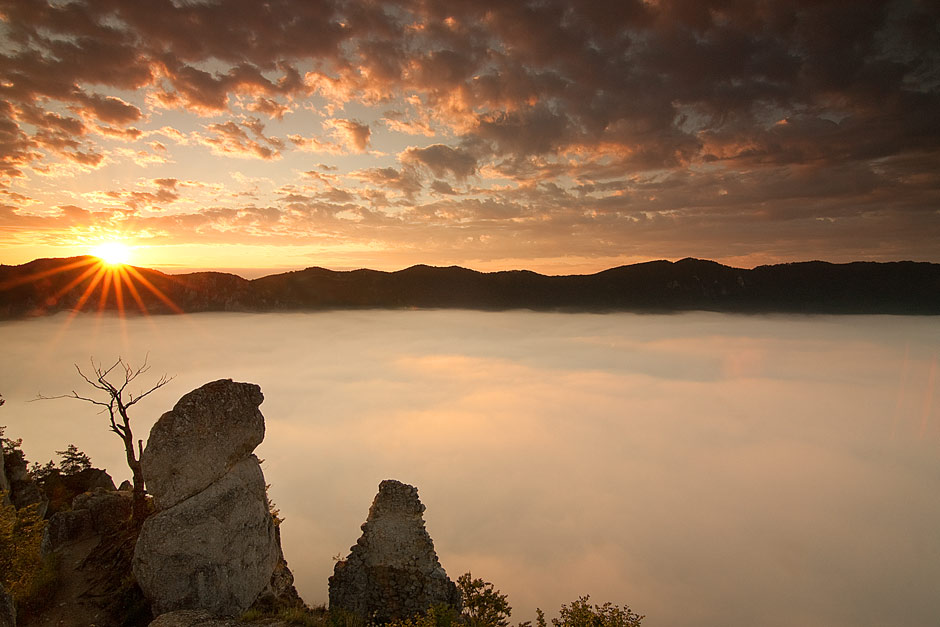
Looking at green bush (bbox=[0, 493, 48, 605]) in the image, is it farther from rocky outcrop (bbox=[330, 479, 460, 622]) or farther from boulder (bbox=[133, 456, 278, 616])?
rocky outcrop (bbox=[330, 479, 460, 622])

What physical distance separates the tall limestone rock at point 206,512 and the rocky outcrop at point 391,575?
5326mm

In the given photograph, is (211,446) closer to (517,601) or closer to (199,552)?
(199,552)

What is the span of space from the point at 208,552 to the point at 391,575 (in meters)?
11.3

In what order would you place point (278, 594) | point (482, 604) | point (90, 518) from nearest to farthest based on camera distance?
point (278, 594) < point (90, 518) < point (482, 604)

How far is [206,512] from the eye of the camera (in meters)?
21.9

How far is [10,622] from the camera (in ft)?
51.7

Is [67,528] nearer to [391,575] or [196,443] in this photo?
[196,443]

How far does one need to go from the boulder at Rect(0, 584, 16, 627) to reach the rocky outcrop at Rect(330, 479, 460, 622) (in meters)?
14.6

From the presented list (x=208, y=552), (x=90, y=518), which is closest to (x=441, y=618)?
(x=208, y=552)

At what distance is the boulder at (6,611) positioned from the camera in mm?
15251

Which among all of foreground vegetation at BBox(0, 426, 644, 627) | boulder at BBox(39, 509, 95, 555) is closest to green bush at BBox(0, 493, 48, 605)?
foreground vegetation at BBox(0, 426, 644, 627)

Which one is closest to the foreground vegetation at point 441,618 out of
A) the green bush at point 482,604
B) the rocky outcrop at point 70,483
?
the green bush at point 482,604

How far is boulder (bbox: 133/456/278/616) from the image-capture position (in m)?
20.6

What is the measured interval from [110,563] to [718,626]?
595 feet
